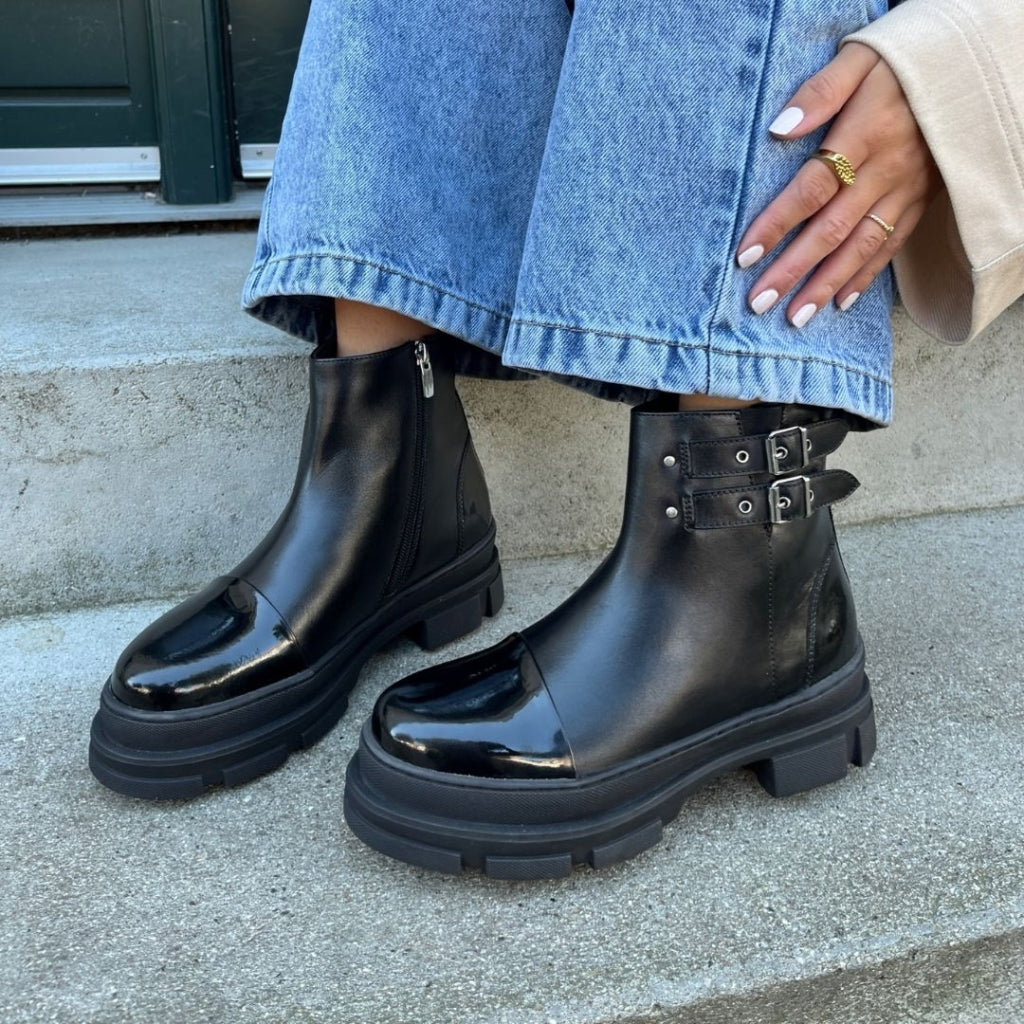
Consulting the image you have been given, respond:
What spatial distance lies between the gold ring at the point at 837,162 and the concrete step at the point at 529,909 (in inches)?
20.1

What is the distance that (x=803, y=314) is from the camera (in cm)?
74

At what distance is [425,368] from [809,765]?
504mm

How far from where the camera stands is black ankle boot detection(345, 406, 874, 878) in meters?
0.77

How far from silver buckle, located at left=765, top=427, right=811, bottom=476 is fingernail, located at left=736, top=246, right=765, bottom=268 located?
13 cm

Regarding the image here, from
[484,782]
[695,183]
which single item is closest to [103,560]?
[484,782]

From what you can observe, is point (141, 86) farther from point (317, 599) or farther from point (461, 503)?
point (317, 599)

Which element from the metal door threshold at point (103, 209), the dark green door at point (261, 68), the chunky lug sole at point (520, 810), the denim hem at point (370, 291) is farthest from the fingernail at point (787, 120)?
the dark green door at point (261, 68)

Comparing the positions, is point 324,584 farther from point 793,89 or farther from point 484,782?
point 793,89

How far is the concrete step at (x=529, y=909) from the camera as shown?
2.25 feet

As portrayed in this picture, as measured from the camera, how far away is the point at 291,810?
2.84ft

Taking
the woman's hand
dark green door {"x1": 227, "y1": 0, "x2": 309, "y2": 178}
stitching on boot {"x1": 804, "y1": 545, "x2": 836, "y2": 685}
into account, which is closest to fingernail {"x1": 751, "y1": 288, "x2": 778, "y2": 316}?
the woman's hand

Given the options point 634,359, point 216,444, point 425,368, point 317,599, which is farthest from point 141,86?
point 634,359

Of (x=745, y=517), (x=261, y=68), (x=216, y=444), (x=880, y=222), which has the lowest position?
(x=216, y=444)

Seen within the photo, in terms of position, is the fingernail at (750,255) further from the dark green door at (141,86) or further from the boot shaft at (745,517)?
the dark green door at (141,86)
